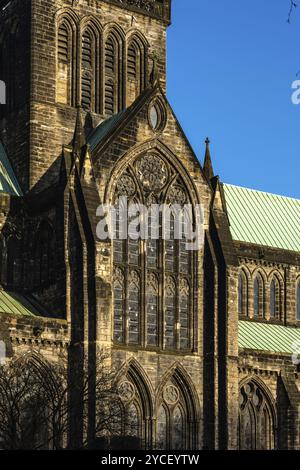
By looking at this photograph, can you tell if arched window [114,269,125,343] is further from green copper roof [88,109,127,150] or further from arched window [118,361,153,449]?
green copper roof [88,109,127,150]

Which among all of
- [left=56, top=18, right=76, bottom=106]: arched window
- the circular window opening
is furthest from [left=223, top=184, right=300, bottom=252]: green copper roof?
[left=56, top=18, right=76, bottom=106]: arched window

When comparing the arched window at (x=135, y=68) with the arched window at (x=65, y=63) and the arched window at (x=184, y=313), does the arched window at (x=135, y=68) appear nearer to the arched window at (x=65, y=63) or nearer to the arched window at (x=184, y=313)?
the arched window at (x=65, y=63)

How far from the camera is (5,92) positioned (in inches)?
2702

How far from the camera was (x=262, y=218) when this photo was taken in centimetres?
7438

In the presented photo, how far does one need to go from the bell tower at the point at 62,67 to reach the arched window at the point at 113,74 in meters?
0.05

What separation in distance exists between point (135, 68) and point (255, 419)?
1976 cm

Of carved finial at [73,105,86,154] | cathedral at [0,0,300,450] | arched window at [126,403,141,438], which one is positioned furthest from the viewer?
carved finial at [73,105,86,154]

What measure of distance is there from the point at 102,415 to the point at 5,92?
2119 centimetres

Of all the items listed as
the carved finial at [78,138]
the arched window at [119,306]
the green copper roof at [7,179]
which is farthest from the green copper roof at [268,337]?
the green copper roof at [7,179]

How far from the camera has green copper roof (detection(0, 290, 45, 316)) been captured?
59.0 metres

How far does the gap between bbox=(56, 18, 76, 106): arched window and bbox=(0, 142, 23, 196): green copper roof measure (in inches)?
165

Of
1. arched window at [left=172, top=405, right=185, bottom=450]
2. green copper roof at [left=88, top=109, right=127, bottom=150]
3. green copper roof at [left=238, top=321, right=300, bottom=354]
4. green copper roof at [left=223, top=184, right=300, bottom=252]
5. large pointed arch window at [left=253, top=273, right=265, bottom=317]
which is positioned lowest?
arched window at [left=172, top=405, right=185, bottom=450]
